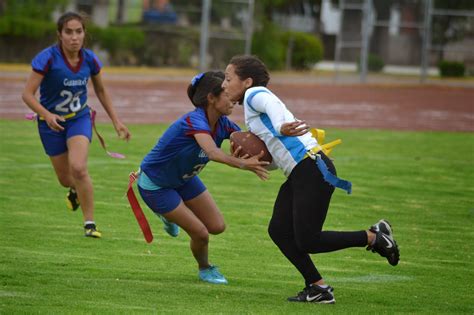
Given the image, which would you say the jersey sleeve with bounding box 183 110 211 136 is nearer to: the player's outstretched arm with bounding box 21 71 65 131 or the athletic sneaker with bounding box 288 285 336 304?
the athletic sneaker with bounding box 288 285 336 304

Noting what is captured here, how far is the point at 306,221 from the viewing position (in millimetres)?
7027

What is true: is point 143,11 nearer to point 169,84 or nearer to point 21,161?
point 169,84

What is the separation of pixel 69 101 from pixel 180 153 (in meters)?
2.77

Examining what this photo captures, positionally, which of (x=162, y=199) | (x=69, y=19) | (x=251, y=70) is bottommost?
(x=162, y=199)

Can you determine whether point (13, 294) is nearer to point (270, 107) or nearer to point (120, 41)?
point (270, 107)

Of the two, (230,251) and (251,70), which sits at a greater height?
(251,70)

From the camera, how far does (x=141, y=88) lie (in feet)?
94.0

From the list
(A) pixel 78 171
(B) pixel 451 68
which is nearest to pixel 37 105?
(A) pixel 78 171

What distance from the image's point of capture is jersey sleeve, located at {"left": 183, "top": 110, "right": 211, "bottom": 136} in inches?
287

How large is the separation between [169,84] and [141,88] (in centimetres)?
192

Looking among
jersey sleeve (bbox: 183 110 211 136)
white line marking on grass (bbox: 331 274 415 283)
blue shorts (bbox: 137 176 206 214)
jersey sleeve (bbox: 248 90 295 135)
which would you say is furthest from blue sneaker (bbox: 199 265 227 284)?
jersey sleeve (bbox: 248 90 295 135)

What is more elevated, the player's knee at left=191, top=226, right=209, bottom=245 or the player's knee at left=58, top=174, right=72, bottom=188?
the player's knee at left=191, top=226, right=209, bottom=245

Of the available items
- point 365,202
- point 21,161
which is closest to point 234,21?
point 21,161

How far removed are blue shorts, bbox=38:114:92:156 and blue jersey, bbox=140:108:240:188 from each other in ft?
7.89
